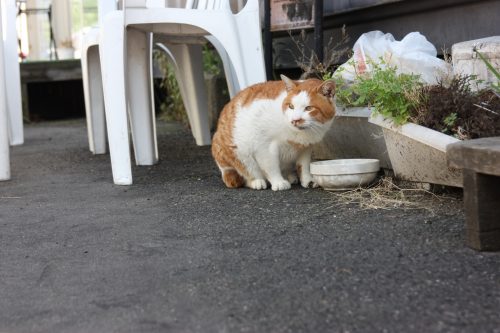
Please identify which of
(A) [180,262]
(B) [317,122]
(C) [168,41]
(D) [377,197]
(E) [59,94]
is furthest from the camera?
(E) [59,94]

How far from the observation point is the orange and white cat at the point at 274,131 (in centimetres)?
325

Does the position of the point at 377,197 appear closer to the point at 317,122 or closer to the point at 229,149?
the point at 317,122

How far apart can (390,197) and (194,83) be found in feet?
8.26

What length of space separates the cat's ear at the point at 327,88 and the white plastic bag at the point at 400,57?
0.72 feet

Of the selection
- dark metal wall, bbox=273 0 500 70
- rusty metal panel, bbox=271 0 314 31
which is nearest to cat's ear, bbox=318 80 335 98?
dark metal wall, bbox=273 0 500 70

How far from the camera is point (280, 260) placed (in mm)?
2258

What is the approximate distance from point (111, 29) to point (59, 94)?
19.7 feet

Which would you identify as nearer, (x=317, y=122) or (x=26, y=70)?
(x=317, y=122)

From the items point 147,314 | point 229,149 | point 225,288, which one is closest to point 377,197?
point 229,149

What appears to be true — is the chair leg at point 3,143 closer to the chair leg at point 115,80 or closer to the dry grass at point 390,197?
the chair leg at point 115,80

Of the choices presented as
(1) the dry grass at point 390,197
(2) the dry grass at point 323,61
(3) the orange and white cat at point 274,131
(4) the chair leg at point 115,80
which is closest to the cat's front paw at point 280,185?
(3) the orange and white cat at point 274,131

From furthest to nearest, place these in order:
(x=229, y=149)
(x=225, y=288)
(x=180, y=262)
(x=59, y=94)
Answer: (x=59, y=94) < (x=229, y=149) < (x=180, y=262) < (x=225, y=288)

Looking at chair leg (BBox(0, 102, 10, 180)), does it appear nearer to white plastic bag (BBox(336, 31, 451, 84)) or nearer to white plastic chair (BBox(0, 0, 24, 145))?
white plastic bag (BBox(336, 31, 451, 84))

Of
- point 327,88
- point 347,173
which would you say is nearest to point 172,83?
point 327,88
